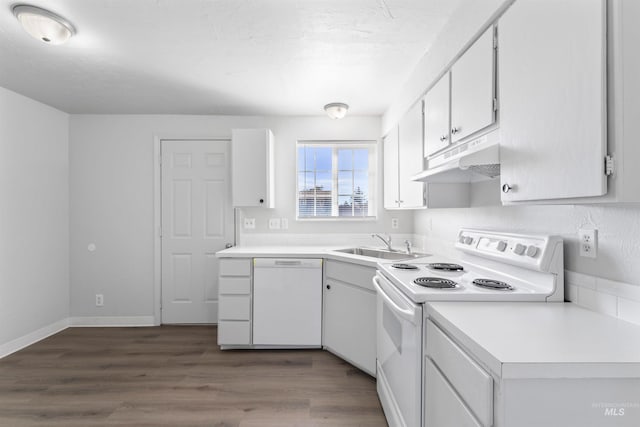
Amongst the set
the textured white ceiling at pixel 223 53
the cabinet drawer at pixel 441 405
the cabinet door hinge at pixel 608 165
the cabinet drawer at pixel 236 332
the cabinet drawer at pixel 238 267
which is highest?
the textured white ceiling at pixel 223 53

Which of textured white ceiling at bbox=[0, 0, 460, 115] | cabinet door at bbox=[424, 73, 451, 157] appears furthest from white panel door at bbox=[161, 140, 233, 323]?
cabinet door at bbox=[424, 73, 451, 157]

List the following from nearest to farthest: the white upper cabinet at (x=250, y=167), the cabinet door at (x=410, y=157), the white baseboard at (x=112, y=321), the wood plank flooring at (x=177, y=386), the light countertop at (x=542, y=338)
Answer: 1. the light countertop at (x=542, y=338)
2. the wood plank flooring at (x=177, y=386)
3. the cabinet door at (x=410, y=157)
4. the white upper cabinet at (x=250, y=167)
5. the white baseboard at (x=112, y=321)

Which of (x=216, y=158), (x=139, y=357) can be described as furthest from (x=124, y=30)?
(x=139, y=357)

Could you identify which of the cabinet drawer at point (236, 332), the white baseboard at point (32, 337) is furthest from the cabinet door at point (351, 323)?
the white baseboard at point (32, 337)

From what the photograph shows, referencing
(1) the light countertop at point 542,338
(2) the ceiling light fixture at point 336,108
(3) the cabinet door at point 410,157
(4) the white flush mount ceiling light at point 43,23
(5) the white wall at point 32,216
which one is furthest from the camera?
(2) the ceiling light fixture at point 336,108

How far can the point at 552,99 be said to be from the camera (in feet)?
3.16

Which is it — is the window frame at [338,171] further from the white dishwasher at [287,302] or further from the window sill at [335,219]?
the white dishwasher at [287,302]

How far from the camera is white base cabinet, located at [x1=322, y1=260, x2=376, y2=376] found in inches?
90.8

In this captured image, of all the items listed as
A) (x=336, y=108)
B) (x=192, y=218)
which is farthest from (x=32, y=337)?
(x=336, y=108)

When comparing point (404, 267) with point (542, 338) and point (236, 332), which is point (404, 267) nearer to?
point (542, 338)

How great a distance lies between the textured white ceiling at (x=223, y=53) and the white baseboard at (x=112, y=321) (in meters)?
2.30

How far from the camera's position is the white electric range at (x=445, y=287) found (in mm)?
1268

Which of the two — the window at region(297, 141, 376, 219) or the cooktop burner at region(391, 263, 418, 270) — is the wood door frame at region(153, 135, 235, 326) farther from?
the cooktop burner at region(391, 263, 418, 270)

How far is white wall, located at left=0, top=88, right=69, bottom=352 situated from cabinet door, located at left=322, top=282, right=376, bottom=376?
9.40ft
